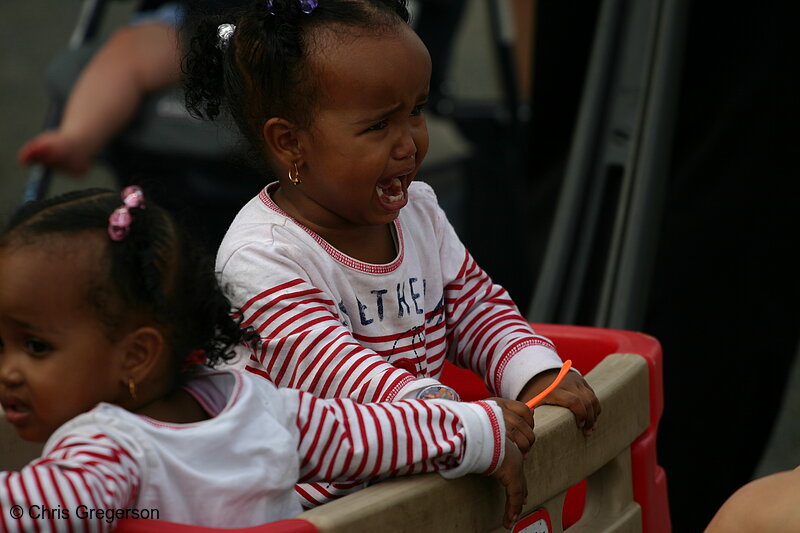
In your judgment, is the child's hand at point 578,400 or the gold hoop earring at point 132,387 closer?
the gold hoop earring at point 132,387

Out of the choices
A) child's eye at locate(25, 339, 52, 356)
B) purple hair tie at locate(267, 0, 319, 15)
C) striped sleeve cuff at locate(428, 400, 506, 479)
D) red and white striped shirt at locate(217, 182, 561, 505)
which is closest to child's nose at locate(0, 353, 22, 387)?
child's eye at locate(25, 339, 52, 356)

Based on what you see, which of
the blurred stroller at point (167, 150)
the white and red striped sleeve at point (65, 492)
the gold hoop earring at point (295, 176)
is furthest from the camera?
the blurred stroller at point (167, 150)

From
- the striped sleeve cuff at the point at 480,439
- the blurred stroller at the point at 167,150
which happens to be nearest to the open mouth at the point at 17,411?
the striped sleeve cuff at the point at 480,439

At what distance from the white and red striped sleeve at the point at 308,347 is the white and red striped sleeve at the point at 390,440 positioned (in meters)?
0.06

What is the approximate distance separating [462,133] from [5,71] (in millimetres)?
1863

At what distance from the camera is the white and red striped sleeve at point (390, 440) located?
0.74 meters

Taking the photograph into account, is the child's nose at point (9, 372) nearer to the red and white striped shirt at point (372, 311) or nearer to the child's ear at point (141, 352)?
the child's ear at point (141, 352)

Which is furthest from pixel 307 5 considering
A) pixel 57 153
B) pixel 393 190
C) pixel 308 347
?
pixel 57 153

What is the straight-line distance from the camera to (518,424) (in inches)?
31.5

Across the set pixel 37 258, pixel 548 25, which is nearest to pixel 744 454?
pixel 548 25

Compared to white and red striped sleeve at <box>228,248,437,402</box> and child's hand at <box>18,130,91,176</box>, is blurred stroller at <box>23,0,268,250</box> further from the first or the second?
white and red striped sleeve at <box>228,248,437,402</box>

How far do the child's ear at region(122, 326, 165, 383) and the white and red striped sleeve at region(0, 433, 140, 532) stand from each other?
0.25ft

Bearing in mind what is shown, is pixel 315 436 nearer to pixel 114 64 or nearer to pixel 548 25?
pixel 548 25

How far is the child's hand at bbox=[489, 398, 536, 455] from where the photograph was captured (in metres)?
0.80
